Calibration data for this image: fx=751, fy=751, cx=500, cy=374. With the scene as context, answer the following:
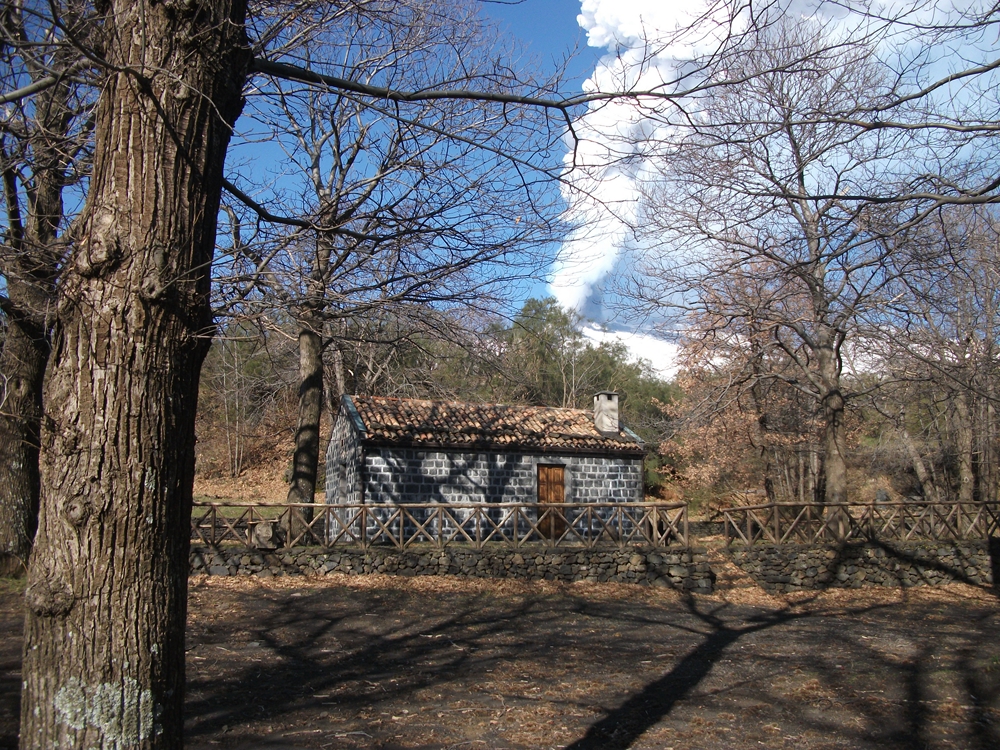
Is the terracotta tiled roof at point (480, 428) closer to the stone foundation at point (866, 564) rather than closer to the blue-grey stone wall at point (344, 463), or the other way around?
the blue-grey stone wall at point (344, 463)

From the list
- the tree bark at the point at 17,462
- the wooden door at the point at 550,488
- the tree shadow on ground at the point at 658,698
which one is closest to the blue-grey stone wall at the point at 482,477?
the wooden door at the point at 550,488

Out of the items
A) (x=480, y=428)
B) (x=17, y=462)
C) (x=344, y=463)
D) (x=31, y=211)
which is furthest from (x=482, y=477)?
(x=31, y=211)

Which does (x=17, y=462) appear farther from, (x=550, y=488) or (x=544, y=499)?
(x=550, y=488)

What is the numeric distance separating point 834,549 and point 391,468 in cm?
972

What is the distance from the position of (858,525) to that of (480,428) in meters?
8.80

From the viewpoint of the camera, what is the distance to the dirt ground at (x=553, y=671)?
586 cm

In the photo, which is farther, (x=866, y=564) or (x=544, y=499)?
(x=544, y=499)

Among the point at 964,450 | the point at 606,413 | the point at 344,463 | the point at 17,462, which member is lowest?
the point at 344,463

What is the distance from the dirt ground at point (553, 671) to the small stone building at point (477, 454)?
15.0 ft

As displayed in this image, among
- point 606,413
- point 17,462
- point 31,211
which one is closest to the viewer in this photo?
point 31,211

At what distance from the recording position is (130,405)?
237 cm

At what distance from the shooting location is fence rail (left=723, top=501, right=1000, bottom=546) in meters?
15.9

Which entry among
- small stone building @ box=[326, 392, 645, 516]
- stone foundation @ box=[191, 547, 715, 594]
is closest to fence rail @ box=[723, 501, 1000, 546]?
stone foundation @ box=[191, 547, 715, 594]

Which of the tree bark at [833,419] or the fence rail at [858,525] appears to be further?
the tree bark at [833,419]
